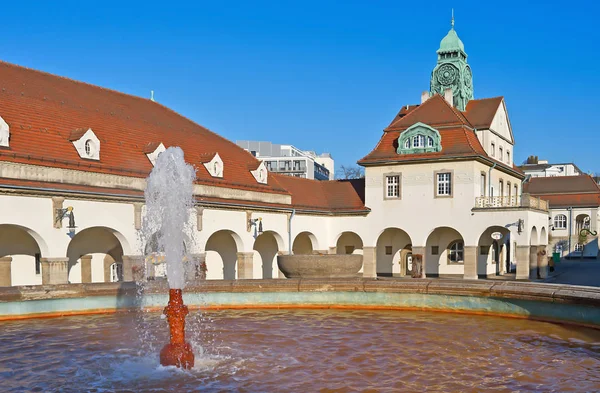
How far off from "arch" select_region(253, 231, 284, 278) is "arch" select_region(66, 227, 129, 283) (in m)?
9.36

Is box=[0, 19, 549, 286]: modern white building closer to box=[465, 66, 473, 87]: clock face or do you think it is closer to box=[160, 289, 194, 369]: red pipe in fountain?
box=[465, 66, 473, 87]: clock face

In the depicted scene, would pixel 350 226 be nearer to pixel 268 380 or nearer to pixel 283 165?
pixel 268 380

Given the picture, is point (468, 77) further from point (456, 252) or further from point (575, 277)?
point (575, 277)

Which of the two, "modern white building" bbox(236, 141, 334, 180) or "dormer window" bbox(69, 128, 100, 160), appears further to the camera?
"modern white building" bbox(236, 141, 334, 180)

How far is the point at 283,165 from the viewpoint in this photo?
10181cm

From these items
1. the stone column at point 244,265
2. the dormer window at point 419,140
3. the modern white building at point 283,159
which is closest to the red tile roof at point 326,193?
the dormer window at point 419,140

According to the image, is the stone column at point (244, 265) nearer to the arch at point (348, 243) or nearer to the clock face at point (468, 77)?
the arch at point (348, 243)

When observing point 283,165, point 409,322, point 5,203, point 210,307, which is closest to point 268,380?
point 409,322

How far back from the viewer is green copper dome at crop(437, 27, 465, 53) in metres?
41.4

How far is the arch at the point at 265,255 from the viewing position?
33156 millimetres

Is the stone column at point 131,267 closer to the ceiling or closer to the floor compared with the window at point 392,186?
closer to the floor

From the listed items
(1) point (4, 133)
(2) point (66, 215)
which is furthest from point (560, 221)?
(1) point (4, 133)

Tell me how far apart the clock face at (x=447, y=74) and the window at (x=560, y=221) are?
32.1 metres

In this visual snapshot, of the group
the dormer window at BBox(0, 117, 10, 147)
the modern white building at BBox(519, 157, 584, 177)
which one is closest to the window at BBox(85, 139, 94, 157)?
the dormer window at BBox(0, 117, 10, 147)
